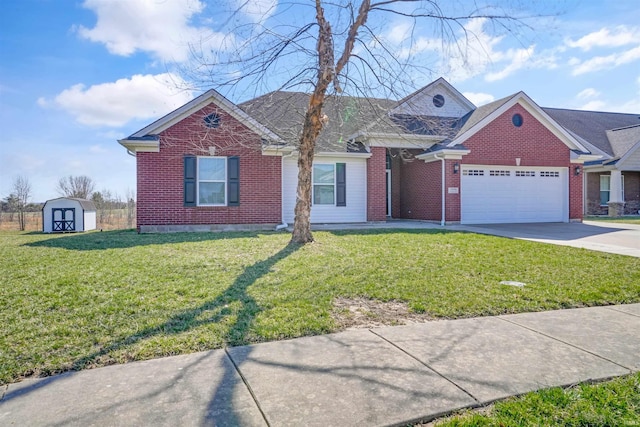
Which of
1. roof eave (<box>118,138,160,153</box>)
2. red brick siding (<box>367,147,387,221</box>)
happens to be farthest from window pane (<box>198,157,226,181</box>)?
red brick siding (<box>367,147,387,221</box>)

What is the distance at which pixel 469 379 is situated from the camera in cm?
291

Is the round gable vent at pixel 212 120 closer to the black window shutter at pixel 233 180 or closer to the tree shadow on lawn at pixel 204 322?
the black window shutter at pixel 233 180

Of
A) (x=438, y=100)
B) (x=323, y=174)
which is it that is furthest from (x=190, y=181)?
(x=438, y=100)

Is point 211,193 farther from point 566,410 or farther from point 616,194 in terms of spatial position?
point 616,194

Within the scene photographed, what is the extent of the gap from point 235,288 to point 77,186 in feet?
100

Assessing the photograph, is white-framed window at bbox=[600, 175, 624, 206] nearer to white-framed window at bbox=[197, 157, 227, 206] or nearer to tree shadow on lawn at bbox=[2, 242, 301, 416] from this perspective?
white-framed window at bbox=[197, 157, 227, 206]

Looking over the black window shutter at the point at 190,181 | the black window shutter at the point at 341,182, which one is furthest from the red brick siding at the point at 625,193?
the black window shutter at the point at 190,181

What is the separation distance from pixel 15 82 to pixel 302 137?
8.79 meters

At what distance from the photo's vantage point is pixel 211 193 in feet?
44.3

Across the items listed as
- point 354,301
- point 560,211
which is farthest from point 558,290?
point 560,211

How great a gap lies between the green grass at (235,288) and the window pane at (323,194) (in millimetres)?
5677

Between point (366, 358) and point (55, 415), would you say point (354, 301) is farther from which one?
point (55, 415)

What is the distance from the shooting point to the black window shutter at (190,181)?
13172 mm

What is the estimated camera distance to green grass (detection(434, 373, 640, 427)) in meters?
2.41
